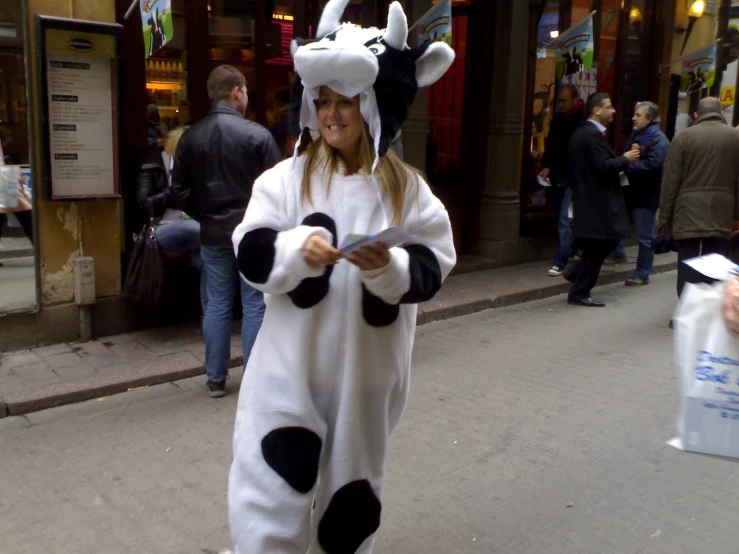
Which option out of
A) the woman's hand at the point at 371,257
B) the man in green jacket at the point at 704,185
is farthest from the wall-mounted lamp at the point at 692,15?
the woman's hand at the point at 371,257

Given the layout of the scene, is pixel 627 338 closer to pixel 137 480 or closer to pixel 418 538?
pixel 418 538

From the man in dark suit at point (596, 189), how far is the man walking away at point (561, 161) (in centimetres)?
106

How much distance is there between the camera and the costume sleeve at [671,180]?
22.1ft

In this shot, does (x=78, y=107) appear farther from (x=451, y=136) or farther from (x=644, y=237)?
(x=644, y=237)

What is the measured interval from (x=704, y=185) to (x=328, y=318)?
512cm

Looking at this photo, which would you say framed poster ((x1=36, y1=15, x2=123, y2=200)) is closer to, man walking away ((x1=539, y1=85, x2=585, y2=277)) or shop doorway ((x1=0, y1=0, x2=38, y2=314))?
shop doorway ((x1=0, y1=0, x2=38, y2=314))

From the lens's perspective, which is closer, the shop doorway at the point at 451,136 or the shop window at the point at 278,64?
the shop window at the point at 278,64

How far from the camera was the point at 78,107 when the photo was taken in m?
6.03

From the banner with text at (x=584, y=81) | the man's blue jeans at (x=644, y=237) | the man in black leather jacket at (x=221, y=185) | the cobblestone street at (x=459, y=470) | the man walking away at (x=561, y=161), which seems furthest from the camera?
the banner with text at (x=584, y=81)

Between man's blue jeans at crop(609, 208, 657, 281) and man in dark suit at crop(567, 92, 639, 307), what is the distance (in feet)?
3.80

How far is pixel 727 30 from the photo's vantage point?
13.1 meters

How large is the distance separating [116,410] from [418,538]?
245 cm

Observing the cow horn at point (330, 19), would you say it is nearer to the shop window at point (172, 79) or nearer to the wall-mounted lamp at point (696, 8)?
the shop window at point (172, 79)

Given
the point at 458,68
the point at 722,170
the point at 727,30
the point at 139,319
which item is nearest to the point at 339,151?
the point at 139,319
